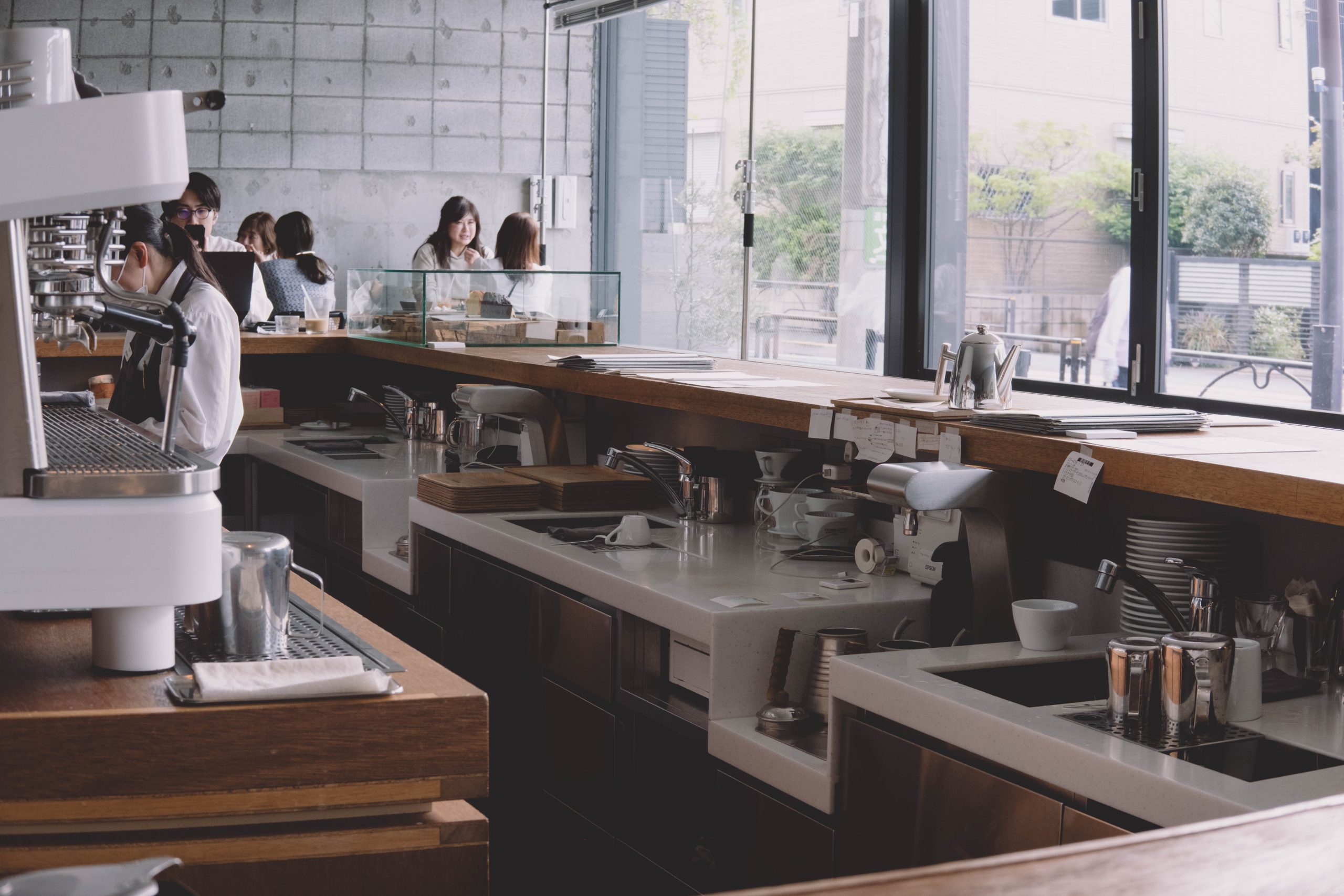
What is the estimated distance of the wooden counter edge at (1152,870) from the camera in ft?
2.71

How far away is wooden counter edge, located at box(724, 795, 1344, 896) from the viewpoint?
83 cm

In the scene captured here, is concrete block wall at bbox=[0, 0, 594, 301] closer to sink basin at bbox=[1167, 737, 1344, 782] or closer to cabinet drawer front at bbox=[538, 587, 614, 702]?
cabinet drawer front at bbox=[538, 587, 614, 702]

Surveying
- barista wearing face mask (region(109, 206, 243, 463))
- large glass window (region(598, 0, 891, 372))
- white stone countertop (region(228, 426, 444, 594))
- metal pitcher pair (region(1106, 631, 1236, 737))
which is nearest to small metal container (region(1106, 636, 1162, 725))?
metal pitcher pair (region(1106, 631, 1236, 737))

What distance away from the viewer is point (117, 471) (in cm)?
171

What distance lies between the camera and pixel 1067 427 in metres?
2.46

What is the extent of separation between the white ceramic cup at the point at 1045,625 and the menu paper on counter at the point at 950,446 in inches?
12.0

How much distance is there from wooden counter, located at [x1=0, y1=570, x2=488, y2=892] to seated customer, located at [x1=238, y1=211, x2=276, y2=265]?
6.98m

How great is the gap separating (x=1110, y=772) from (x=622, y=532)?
168cm

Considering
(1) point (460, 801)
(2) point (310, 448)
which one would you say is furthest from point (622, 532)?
(2) point (310, 448)

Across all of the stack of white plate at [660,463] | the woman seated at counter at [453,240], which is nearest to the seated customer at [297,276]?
the woman seated at counter at [453,240]

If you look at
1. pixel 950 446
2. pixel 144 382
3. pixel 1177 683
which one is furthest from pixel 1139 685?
pixel 144 382

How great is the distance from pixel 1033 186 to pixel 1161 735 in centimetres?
324

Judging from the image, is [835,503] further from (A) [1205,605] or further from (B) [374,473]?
(B) [374,473]

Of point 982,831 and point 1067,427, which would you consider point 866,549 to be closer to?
point 1067,427
